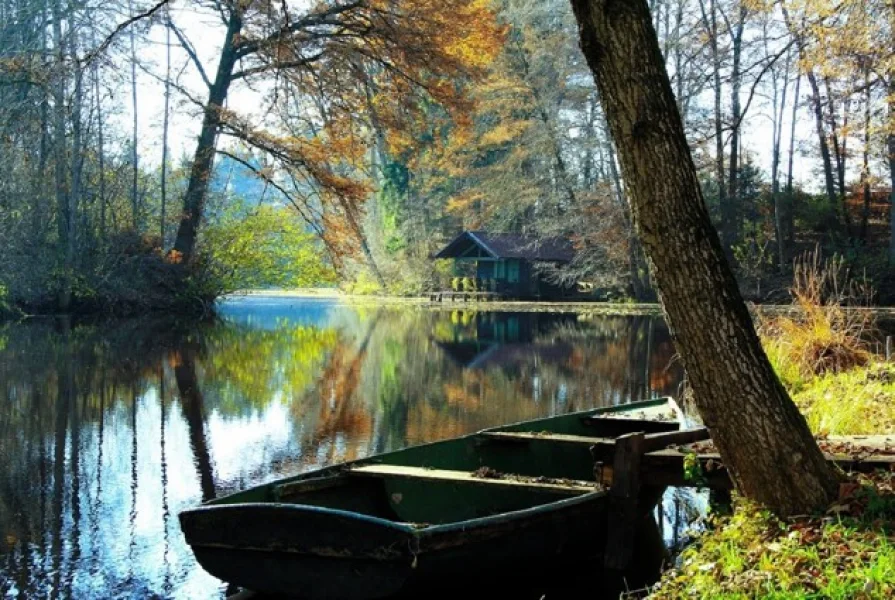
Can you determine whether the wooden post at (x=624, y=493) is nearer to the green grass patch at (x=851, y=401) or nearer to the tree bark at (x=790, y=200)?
the green grass patch at (x=851, y=401)

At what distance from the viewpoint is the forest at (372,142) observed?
17688mm

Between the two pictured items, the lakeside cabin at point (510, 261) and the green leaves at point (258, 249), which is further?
the lakeside cabin at point (510, 261)

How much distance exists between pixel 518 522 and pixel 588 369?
11118 mm

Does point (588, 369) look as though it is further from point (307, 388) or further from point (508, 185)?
point (508, 185)

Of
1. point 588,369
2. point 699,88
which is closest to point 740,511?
point 699,88

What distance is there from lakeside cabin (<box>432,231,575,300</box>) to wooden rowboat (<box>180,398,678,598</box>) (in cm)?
3347

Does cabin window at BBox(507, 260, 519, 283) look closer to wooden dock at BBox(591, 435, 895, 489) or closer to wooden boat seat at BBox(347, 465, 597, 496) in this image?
wooden dock at BBox(591, 435, 895, 489)

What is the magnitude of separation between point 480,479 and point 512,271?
120ft

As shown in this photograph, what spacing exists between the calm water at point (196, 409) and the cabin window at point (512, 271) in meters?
17.4

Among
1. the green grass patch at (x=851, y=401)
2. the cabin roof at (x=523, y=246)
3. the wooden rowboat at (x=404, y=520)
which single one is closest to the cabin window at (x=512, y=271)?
the cabin roof at (x=523, y=246)

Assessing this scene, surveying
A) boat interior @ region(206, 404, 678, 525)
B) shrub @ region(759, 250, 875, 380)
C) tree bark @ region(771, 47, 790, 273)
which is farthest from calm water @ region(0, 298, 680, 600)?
tree bark @ region(771, 47, 790, 273)

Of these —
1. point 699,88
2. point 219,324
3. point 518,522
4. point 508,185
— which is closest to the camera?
point 518,522

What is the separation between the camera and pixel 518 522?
189 inches

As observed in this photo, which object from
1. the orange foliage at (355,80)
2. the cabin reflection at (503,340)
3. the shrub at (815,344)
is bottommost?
the cabin reflection at (503,340)
